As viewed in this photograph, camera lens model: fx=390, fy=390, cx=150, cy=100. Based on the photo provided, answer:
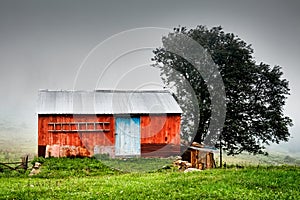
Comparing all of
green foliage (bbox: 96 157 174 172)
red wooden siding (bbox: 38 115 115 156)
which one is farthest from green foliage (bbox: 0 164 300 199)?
red wooden siding (bbox: 38 115 115 156)

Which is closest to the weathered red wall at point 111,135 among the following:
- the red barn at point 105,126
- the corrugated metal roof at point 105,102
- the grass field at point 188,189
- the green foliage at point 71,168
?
the red barn at point 105,126

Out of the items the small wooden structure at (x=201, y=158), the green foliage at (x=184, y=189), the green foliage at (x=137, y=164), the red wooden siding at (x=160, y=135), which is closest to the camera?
the green foliage at (x=184, y=189)

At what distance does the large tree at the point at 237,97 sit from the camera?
34.5 metres

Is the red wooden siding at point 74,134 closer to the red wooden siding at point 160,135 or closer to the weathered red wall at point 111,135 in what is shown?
the weathered red wall at point 111,135

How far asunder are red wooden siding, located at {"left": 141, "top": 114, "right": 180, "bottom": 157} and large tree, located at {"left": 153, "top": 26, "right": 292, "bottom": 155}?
14.7ft

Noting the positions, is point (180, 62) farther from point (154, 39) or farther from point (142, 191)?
point (142, 191)

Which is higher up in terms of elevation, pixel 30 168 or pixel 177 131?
pixel 177 131

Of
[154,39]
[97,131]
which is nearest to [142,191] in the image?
[97,131]

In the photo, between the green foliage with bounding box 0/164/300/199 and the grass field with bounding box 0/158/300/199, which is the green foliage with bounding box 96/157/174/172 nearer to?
the grass field with bounding box 0/158/300/199

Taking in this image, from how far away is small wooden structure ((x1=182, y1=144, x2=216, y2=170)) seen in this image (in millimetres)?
24516

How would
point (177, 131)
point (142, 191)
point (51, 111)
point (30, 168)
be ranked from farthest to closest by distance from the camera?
point (177, 131), point (51, 111), point (30, 168), point (142, 191)

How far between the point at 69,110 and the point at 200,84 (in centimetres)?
1233

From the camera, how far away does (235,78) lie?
3481 cm

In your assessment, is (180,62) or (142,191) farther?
(180,62)
